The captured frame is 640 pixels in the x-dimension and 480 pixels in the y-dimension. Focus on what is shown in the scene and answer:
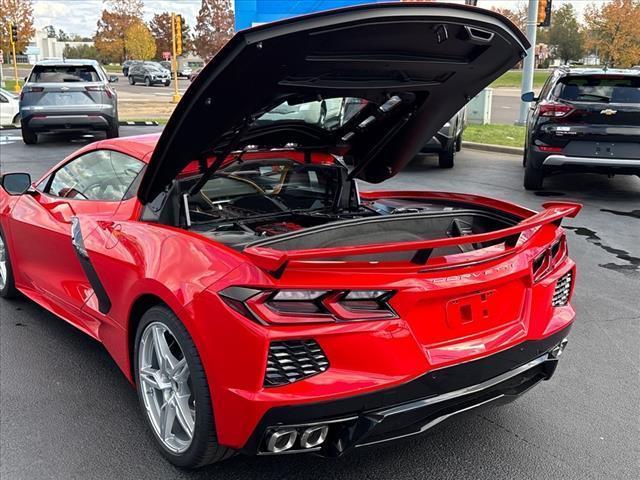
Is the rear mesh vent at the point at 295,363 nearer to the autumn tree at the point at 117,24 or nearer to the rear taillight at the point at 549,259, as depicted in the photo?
the rear taillight at the point at 549,259

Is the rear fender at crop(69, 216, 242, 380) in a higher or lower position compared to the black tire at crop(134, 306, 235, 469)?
higher

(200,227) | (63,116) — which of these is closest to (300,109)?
(200,227)

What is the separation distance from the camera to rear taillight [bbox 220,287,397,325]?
230 centimetres

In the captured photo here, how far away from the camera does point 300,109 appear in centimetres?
359

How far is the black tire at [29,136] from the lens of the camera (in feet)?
48.8

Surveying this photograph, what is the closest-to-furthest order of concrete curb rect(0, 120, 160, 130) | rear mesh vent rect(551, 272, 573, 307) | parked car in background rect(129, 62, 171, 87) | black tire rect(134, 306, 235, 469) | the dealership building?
1. black tire rect(134, 306, 235, 469)
2. rear mesh vent rect(551, 272, 573, 307)
3. the dealership building
4. concrete curb rect(0, 120, 160, 130)
5. parked car in background rect(129, 62, 171, 87)

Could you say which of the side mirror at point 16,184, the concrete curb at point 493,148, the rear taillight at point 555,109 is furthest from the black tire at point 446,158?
the side mirror at point 16,184

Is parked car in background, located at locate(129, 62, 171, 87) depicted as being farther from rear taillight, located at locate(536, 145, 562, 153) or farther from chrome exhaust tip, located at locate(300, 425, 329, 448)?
chrome exhaust tip, located at locate(300, 425, 329, 448)

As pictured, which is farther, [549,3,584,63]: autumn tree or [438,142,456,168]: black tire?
[549,3,584,63]: autumn tree

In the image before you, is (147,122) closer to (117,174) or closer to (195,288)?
(117,174)

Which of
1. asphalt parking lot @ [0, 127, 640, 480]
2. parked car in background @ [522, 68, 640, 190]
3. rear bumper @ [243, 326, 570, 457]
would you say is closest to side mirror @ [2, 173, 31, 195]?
asphalt parking lot @ [0, 127, 640, 480]

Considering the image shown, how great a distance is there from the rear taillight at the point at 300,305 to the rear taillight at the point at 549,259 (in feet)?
2.83

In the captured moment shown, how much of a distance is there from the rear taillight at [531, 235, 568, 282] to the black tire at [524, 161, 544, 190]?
6450mm

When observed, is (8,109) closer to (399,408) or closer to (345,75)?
(345,75)
